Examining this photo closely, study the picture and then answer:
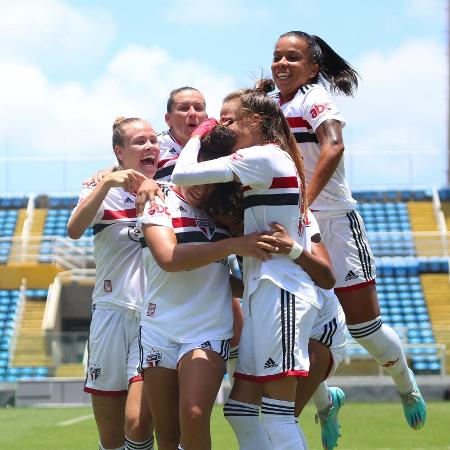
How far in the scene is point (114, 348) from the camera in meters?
6.64

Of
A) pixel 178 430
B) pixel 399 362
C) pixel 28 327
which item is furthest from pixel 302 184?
pixel 28 327

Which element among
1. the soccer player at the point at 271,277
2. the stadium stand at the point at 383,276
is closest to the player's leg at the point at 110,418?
the soccer player at the point at 271,277

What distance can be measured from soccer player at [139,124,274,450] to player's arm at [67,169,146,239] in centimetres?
34

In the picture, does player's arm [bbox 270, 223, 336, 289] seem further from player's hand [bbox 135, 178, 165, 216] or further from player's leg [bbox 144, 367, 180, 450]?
player's leg [bbox 144, 367, 180, 450]

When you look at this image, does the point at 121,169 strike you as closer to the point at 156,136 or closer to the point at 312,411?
the point at 156,136

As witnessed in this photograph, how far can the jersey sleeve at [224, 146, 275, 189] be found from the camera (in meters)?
5.41

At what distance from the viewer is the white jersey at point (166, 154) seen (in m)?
6.84

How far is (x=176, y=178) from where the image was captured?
552cm

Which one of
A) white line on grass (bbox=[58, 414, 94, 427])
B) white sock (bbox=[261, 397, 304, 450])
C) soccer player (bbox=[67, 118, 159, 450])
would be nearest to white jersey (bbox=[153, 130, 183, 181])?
soccer player (bbox=[67, 118, 159, 450])

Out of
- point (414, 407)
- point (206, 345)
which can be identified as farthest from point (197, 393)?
point (414, 407)

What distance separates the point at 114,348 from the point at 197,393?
133cm

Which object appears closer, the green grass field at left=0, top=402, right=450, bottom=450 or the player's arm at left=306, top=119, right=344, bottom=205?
the player's arm at left=306, top=119, right=344, bottom=205

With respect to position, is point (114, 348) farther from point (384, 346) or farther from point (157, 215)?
point (384, 346)

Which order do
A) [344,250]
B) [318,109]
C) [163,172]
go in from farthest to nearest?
1. [344,250]
2. [163,172]
3. [318,109]
